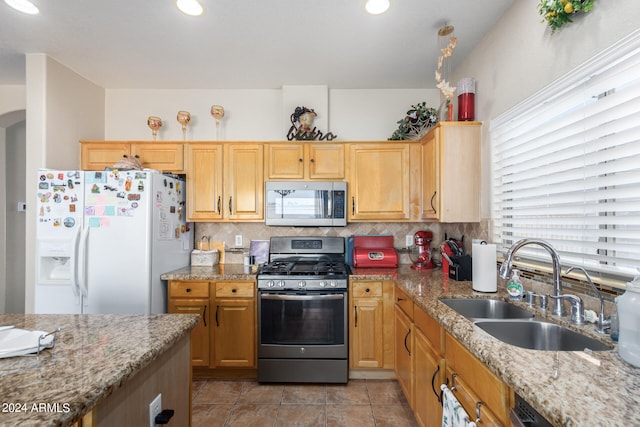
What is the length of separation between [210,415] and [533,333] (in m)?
2.09

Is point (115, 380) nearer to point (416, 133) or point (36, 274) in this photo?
point (36, 274)

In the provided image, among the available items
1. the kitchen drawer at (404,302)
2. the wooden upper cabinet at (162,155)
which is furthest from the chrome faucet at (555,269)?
the wooden upper cabinet at (162,155)

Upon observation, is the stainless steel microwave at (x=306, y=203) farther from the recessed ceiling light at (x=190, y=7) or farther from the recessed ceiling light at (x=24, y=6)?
the recessed ceiling light at (x=24, y=6)

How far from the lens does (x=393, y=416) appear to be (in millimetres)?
2115

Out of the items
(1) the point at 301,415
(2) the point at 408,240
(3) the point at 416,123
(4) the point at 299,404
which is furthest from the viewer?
(2) the point at 408,240

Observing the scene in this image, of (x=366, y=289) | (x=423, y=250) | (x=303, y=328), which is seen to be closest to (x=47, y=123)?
(x=303, y=328)

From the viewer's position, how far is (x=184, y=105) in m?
3.19

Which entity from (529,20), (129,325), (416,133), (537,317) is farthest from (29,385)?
(416,133)

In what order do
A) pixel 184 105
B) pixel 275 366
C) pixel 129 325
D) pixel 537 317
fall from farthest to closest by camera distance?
1. pixel 184 105
2. pixel 275 366
3. pixel 537 317
4. pixel 129 325

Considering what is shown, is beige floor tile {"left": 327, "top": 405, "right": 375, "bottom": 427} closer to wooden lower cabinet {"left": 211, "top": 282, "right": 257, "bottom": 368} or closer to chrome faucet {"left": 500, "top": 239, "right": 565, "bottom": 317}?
wooden lower cabinet {"left": 211, "top": 282, "right": 257, "bottom": 368}

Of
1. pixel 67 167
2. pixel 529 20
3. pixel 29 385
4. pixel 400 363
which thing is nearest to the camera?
pixel 29 385

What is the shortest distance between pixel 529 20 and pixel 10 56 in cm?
386

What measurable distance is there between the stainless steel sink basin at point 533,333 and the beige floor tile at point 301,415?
134 cm

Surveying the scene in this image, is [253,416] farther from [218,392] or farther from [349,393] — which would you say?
[349,393]
